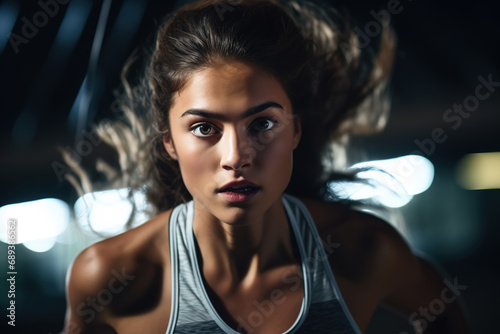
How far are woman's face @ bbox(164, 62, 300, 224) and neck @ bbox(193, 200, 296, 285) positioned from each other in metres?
0.05

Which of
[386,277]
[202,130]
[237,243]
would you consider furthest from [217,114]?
[386,277]

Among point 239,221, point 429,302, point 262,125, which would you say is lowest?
point 429,302

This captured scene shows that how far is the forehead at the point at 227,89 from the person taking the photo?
47 centimetres

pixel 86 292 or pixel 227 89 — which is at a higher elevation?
pixel 227 89

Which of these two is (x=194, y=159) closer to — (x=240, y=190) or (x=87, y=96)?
(x=240, y=190)

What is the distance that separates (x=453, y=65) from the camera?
2.77 feet

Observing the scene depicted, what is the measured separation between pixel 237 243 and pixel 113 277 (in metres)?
0.15

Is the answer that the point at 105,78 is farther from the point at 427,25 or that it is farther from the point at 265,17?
the point at 427,25

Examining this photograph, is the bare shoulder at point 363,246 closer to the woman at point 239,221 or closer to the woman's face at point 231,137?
the woman at point 239,221

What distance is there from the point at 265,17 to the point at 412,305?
0.42m

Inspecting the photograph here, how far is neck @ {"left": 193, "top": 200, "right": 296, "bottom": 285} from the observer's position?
0.53 metres

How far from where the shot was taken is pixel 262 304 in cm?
52

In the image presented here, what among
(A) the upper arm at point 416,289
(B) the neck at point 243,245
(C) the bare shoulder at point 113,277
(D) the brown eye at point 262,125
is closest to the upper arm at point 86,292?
(C) the bare shoulder at point 113,277

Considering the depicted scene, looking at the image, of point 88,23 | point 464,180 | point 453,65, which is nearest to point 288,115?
point 88,23
